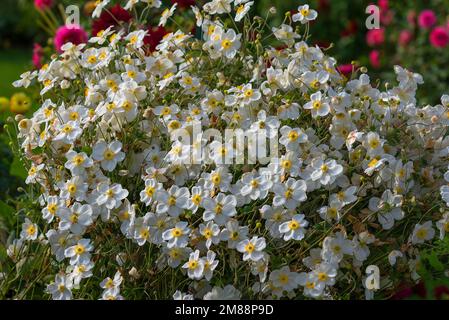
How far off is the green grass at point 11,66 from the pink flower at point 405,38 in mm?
3066

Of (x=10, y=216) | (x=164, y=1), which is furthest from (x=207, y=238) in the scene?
(x=164, y=1)

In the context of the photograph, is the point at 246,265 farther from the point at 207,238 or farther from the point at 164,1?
the point at 164,1

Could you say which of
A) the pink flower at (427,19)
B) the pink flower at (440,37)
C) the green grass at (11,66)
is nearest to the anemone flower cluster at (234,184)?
the pink flower at (440,37)

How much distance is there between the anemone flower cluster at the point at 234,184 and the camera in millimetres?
1932

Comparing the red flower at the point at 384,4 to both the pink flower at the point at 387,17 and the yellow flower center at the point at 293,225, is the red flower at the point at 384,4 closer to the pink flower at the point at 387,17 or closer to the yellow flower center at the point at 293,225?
the pink flower at the point at 387,17

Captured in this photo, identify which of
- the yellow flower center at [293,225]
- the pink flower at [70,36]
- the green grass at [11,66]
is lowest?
the green grass at [11,66]

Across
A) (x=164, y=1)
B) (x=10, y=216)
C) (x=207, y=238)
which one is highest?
(x=207, y=238)

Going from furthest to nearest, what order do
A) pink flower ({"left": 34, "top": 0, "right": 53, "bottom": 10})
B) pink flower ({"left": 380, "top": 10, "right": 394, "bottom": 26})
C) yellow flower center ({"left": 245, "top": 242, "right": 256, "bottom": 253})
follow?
pink flower ({"left": 380, "top": 10, "right": 394, "bottom": 26}) → pink flower ({"left": 34, "top": 0, "right": 53, "bottom": 10}) → yellow flower center ({"left": 245, "top": 242, "right": 256, "bottom": 253})

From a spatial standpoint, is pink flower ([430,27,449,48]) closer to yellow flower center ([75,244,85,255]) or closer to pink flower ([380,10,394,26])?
pink flower ([380,10,394,26])

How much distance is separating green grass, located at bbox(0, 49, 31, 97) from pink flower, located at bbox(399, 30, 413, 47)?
10.1ft

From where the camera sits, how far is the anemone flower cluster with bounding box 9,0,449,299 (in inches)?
76.0

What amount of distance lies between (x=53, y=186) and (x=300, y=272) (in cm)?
67

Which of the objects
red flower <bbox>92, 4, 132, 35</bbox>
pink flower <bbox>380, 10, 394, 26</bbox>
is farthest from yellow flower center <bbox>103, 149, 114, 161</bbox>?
pink flower <bbox>380, 10, 394, 26</bbox>

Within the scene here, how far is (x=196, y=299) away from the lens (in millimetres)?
2043
